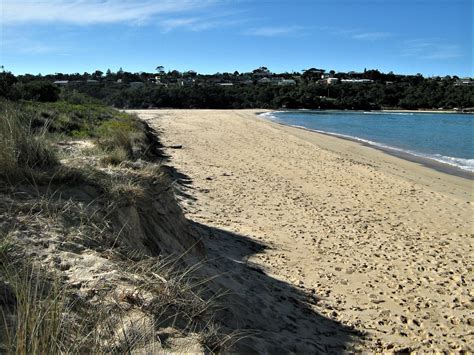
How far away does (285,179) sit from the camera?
1345cm

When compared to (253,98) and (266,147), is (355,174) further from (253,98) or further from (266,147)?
(253,98)

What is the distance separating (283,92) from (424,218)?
96374mm

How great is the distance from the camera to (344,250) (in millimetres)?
7152

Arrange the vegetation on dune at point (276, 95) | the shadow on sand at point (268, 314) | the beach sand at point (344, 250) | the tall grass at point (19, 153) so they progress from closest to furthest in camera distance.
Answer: the shadow on sand at point (268, 314)
the tall grass at point (19, 153)
the beach sand at point (344, 250)
the vegetation on dune at point (276, 95)

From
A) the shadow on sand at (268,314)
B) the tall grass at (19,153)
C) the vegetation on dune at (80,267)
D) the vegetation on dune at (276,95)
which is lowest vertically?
the shadow on sand at (268,314)

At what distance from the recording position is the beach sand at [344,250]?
4.49 meters

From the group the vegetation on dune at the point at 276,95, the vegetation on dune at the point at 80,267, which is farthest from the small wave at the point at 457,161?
the vegetation on dune at the point at 276,95

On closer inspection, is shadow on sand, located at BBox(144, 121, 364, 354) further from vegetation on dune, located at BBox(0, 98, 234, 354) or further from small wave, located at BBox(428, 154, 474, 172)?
small wave, located at BBox(428, 154, 474, 172)

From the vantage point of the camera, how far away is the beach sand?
4.49 metres

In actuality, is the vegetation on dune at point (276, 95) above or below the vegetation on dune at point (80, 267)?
above

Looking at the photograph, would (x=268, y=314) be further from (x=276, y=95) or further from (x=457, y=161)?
(x=276, y=95)

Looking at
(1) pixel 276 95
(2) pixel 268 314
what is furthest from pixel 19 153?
(1) pixel 276 95

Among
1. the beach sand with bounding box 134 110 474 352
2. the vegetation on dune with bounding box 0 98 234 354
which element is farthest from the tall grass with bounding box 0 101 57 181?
the beach sand with bounding box 134 110 474 352

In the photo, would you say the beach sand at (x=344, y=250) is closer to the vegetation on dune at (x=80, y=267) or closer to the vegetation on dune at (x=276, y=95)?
the vegetation on dune at (x=80, y=267)
